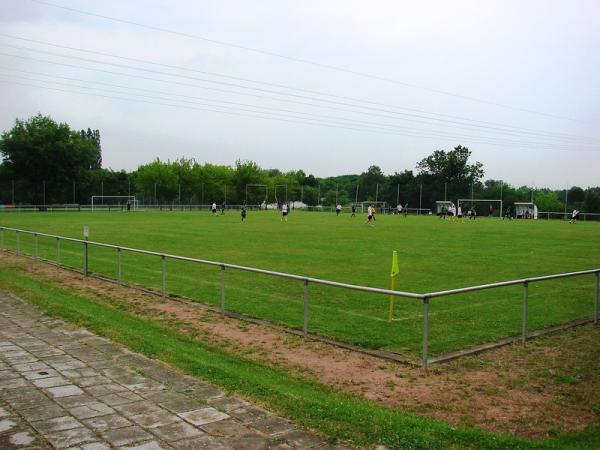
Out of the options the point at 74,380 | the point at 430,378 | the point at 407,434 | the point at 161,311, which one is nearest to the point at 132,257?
the point at 161,311

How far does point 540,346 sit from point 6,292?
11264 millimetres

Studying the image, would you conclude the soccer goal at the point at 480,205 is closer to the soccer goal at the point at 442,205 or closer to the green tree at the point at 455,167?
the soccer goal at the point at 442,205

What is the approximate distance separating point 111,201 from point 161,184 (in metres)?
10.3

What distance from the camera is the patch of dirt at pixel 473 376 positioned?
5956 mm

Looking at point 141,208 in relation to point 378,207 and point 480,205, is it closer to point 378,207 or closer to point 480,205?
point 378,207

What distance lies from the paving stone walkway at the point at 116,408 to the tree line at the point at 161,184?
72527 mm

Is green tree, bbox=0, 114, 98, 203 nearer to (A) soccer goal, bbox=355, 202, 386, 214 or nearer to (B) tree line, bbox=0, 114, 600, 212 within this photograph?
(B) tree line, bbox=0, 114, 600, 212

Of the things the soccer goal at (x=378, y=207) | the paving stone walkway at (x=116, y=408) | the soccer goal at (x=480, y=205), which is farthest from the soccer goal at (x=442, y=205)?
the paving stone walkway at (x=116, y=408)

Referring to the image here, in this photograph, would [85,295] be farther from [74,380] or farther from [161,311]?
[74,380]

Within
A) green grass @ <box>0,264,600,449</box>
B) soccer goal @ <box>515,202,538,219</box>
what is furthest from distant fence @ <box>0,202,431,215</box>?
green grass @ <box>0,264,600,449</box>

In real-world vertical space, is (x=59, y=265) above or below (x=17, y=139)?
below

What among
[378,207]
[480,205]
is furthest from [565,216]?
[378,207]

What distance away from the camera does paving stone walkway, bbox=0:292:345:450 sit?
15.9 feet

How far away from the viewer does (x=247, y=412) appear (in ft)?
18.2
